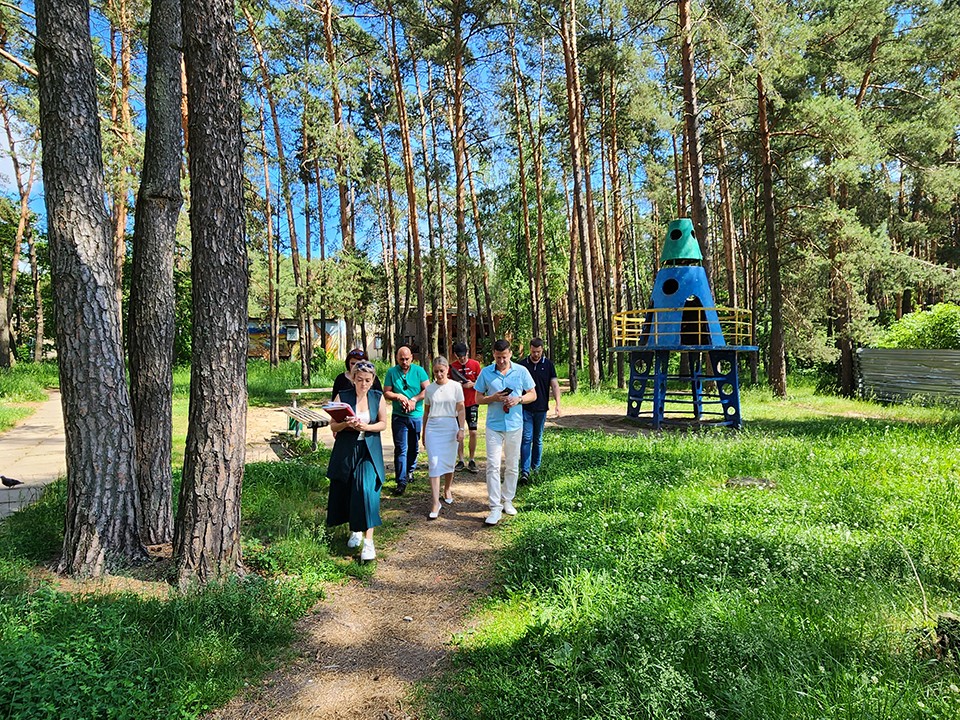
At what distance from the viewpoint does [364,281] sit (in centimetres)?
2103

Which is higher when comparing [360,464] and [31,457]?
[360,464]

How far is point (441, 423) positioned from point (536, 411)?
1.60 metres

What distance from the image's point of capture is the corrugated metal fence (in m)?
14.2

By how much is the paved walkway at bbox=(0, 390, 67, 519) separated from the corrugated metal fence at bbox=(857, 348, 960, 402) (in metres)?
17.9

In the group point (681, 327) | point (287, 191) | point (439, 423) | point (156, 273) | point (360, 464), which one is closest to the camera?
point (360, 464)

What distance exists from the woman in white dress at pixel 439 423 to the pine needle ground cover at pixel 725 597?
995 millimetres

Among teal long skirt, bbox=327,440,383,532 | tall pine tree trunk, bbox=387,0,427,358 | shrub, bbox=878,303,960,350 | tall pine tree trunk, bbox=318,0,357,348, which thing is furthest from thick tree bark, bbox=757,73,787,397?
teal long skirt, bbox=327,440,383,532

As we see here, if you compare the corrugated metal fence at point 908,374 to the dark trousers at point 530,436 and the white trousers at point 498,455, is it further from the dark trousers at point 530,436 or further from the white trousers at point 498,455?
the white trousers at point 498,455

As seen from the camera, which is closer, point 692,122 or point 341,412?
point 341,412

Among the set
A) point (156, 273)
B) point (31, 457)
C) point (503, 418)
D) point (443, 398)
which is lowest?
point (31, 457)

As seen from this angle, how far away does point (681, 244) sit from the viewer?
1259 cm

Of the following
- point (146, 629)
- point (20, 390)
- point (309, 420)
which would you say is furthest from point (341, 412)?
point (20, 390)

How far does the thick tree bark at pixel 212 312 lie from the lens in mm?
4027

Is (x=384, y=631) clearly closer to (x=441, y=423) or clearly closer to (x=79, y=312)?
(x=441, y=423)
